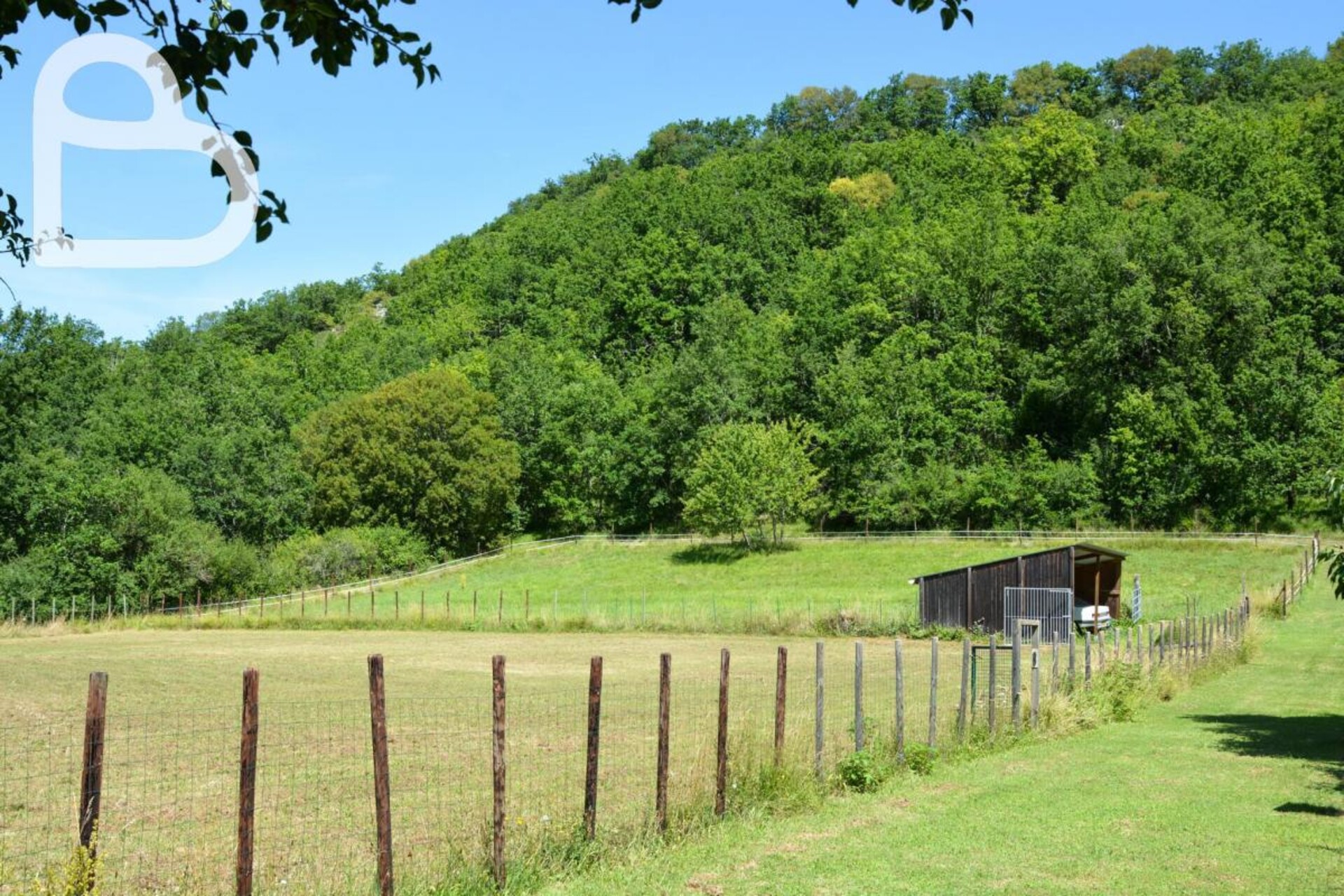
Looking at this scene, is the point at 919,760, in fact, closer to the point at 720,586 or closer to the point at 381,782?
the point at 381,782

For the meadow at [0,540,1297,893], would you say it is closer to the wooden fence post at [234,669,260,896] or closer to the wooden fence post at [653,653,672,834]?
the wooden fence post at [653,653,672,834]

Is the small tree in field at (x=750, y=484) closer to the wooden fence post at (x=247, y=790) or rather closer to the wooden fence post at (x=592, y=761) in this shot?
the wooden fence post at (x=592, y=761)

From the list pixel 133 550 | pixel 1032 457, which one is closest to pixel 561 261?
pixel 1032 457

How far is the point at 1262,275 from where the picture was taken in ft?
257

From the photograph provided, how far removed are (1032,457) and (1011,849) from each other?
235 feet

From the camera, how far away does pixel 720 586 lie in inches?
2537

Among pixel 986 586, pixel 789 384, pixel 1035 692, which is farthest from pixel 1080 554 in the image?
pixel 789 384

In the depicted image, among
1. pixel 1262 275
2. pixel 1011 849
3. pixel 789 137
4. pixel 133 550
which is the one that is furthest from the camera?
pixel 789 137

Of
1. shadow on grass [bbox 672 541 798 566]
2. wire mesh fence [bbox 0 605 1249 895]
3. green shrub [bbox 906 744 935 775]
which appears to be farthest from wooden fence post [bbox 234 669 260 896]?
shadow on grass [bbox 672 541 798 566]

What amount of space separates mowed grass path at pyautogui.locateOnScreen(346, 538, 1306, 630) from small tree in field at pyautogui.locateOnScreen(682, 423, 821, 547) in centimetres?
203

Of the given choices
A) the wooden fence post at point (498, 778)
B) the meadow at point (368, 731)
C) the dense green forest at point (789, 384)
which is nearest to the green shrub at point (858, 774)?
the meadow at point (368, 731)

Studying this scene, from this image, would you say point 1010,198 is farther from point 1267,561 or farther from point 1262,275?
point 1267,561

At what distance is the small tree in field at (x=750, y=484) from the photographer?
73.5 m

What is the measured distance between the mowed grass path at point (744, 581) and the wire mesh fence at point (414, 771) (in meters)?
23.5
